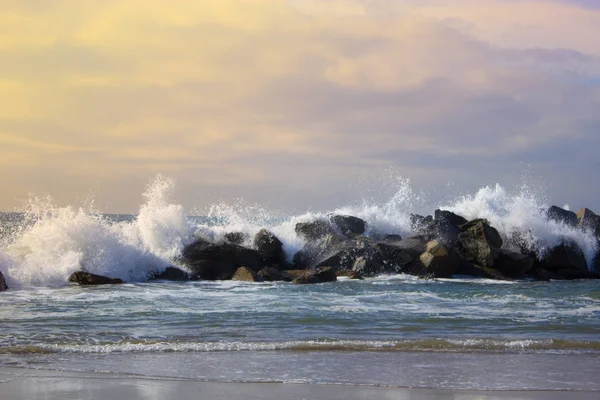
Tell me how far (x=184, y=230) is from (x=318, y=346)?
13974 mm

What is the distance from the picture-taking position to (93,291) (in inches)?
637

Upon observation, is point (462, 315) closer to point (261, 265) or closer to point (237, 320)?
point (237, 320)

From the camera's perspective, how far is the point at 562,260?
2236 cm

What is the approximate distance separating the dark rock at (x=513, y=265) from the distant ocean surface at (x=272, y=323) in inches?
51.1

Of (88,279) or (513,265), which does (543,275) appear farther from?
(88,279)

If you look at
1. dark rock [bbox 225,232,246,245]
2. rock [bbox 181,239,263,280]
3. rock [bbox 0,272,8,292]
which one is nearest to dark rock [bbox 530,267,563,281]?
rock [bbox 181,239,263,280]

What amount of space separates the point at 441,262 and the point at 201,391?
13982 mm

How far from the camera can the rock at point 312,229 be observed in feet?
75.5

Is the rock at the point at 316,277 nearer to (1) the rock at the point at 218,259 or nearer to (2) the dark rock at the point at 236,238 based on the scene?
(1) the rock at the point at 218,259

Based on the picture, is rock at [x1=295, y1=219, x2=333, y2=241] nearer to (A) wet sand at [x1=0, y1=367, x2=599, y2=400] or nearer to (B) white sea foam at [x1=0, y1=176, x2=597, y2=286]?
(B) white sea foam at [x1=0, y1=176, x2=597, y2=286]

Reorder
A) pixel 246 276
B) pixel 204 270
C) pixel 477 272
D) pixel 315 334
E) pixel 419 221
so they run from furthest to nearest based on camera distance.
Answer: pixel 419 221 < pixel 477 272 < pixel 204 270 < pixel 246 276 < pixel 315 334

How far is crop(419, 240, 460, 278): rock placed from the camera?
20.0 m

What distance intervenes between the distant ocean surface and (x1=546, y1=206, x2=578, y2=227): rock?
4.62 meters

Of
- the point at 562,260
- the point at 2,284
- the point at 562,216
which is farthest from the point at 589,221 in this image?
the point at 2,284
